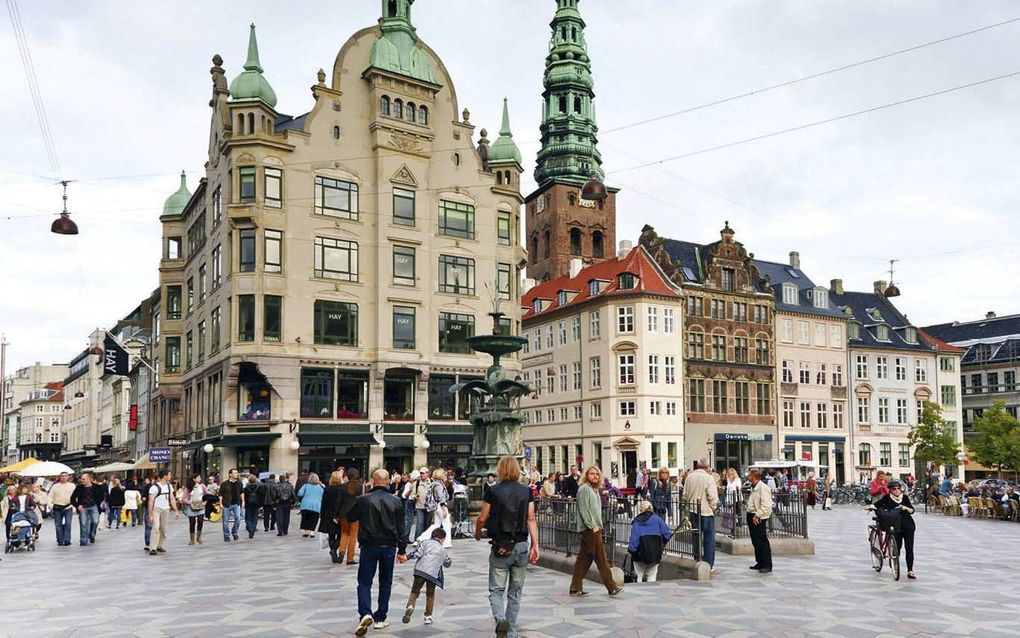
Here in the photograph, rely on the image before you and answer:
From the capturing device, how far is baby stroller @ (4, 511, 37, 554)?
23.8m

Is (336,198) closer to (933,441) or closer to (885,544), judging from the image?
(885,544)

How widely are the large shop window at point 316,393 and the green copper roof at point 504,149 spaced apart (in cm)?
1482

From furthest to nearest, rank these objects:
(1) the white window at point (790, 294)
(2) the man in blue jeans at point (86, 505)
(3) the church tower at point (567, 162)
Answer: (3) the church tower at point (567, 162)
(1) the white window at point (790, 294)
(2) the man in blue jeans at point (86, 505)

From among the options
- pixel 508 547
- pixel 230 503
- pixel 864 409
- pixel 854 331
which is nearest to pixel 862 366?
pixel 854 331

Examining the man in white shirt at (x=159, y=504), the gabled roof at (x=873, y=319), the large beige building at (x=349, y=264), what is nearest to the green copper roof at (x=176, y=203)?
the large beige building at (x=349, y=264)

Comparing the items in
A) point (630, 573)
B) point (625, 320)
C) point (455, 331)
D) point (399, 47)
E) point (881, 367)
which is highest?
point (399, 47)

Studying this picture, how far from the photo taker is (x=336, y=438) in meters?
44.2

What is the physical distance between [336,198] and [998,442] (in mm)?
50598

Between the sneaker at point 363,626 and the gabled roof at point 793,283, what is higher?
the gabled roof at point 793,283

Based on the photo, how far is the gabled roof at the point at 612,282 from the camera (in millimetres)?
62062

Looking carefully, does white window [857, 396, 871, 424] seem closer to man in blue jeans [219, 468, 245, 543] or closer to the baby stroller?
man in blue jeans [219, 468, 245, 543]

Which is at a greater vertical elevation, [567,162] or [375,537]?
[567,162]

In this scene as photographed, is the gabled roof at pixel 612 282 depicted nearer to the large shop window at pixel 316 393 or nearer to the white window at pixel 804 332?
the white window at pixel 804 332

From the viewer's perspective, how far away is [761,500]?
16562mm
